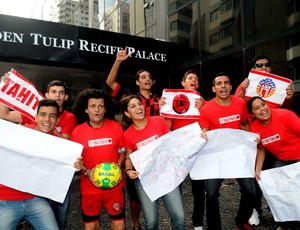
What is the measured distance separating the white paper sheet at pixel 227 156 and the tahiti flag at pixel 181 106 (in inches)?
20.2

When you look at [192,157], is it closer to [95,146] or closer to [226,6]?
[95,146]

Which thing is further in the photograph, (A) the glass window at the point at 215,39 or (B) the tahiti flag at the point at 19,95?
(A) the glass window at the point at 215,39

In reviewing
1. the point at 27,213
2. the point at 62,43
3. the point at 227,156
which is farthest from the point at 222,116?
the point at 62,43

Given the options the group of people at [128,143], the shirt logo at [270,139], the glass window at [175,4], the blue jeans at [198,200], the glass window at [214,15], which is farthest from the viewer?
the glass window at [175,4]

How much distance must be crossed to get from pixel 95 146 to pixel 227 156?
5.42 ft

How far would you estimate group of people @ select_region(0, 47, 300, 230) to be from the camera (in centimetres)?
292

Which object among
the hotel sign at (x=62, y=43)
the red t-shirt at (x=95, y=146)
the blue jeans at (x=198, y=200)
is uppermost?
the hotel sign at (x=62, y=43)

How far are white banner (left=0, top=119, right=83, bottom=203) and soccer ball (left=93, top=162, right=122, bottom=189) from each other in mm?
262

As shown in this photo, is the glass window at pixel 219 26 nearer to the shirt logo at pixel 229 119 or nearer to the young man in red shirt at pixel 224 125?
the young man in red shirt at pixel 224 125

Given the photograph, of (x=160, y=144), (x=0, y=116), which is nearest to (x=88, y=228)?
(x=160, y=144)

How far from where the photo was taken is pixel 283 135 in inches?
127

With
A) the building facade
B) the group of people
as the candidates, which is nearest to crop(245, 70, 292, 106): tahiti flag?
the group of people

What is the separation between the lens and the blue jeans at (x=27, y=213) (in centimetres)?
251

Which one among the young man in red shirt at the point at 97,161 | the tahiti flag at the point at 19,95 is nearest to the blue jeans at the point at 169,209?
the young man in red shirt at the point at 97,161
